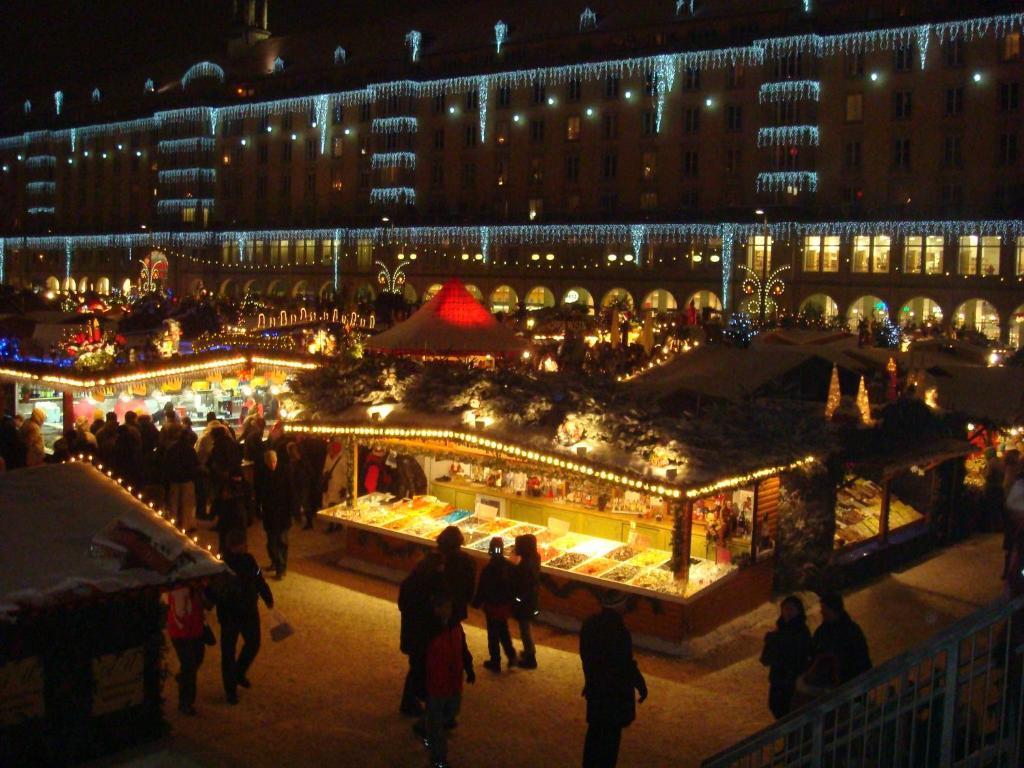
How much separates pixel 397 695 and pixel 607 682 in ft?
8.41

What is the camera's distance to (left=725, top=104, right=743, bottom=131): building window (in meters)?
51.8

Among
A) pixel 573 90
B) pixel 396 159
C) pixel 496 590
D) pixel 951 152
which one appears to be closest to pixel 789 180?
pixel 951 152

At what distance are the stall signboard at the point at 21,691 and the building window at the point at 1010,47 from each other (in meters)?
47.5

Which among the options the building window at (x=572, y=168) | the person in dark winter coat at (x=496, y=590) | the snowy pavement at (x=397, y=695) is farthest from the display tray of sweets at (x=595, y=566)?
the building window at (x=572, y=168)

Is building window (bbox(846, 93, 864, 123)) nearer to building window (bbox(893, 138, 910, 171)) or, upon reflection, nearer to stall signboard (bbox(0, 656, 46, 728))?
building window (bbox(893, 138, 910, 171))

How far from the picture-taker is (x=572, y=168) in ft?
187

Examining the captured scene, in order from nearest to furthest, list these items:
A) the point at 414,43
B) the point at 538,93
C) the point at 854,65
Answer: the point at 854,65, the point at 538,93, the point at 414,43

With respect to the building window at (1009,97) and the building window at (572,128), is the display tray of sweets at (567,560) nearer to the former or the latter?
the building window at (1009,97)

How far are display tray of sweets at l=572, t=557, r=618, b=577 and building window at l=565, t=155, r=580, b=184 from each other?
47.3 meters

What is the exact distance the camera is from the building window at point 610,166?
55.5 m

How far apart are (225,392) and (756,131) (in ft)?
120

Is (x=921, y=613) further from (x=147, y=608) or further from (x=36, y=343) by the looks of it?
(x=36, y=343)

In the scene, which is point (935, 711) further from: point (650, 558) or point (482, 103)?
point (482, 103)

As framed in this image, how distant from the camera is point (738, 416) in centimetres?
1155
